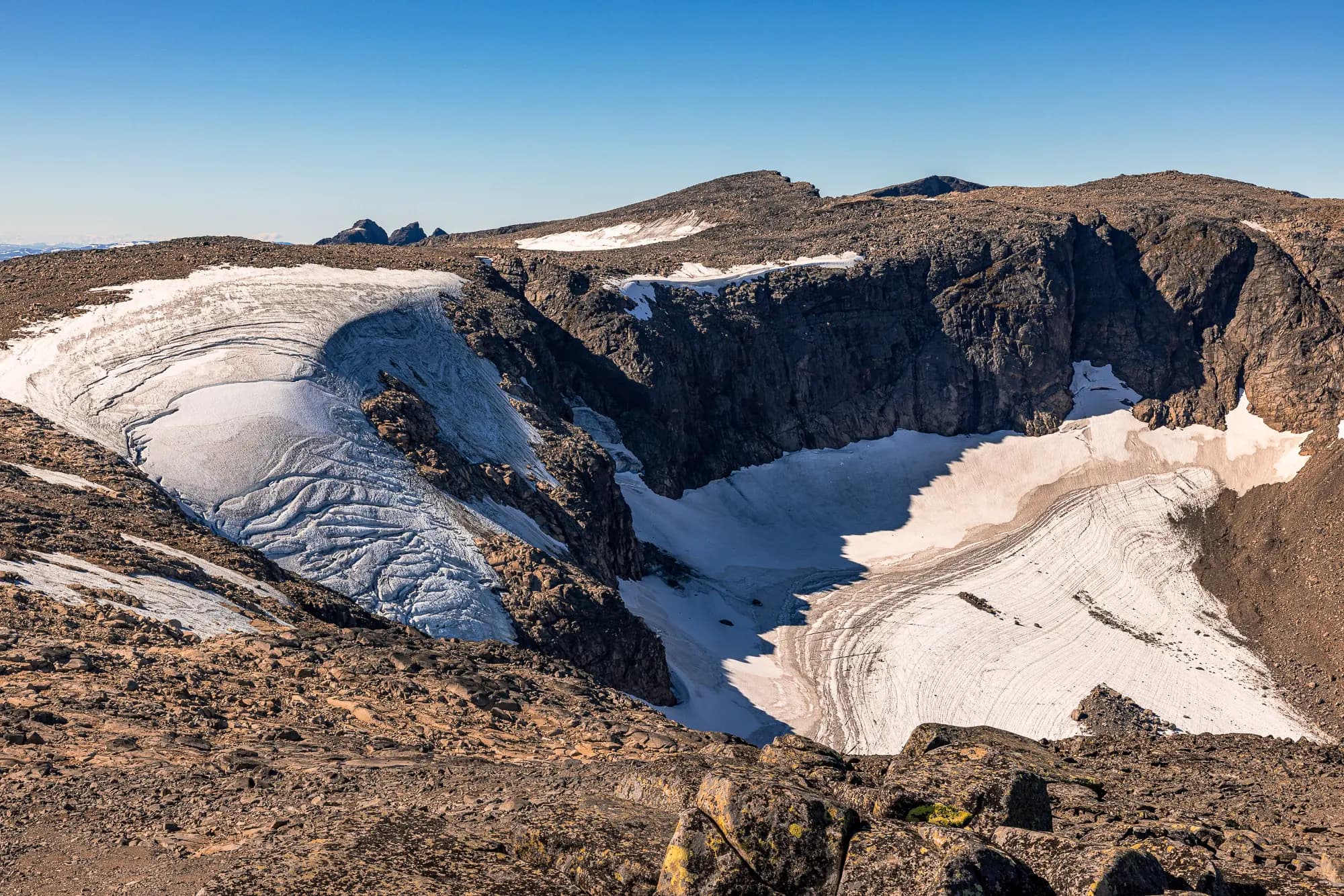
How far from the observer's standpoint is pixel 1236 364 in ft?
247

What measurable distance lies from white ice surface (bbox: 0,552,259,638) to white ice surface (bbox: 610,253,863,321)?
4488cm

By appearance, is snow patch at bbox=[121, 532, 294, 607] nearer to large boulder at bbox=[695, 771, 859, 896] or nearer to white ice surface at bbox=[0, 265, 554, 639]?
white ice surface at bbox=[0, 265, 554, 639]

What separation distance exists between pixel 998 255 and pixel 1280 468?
25.9m

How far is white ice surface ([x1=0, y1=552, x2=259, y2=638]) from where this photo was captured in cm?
2053

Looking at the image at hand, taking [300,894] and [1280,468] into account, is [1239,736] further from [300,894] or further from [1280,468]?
[1280,468]

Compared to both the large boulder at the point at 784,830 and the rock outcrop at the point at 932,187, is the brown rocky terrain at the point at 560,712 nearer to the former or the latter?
the large boulder at the point at 784,830

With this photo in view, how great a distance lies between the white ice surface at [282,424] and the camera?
3259 centimetres

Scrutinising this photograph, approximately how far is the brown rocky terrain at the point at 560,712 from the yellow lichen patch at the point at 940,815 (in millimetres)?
28

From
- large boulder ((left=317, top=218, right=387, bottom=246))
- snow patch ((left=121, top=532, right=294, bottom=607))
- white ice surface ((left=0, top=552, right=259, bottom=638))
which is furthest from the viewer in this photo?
large boulder ((left=317, top=218, right=387, bottom=246))

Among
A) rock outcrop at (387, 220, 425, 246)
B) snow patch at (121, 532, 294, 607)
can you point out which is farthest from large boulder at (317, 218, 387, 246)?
snow patch at (121, 532, 294, 607)

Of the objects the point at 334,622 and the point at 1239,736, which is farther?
the point at 334,622

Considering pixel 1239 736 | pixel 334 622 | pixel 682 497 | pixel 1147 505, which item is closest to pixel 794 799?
pixel 1239 736

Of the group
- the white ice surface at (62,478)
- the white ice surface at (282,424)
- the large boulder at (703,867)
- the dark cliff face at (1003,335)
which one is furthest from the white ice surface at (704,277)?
the large boulder at (703,867)

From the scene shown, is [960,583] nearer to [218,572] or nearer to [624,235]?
[218,572]
